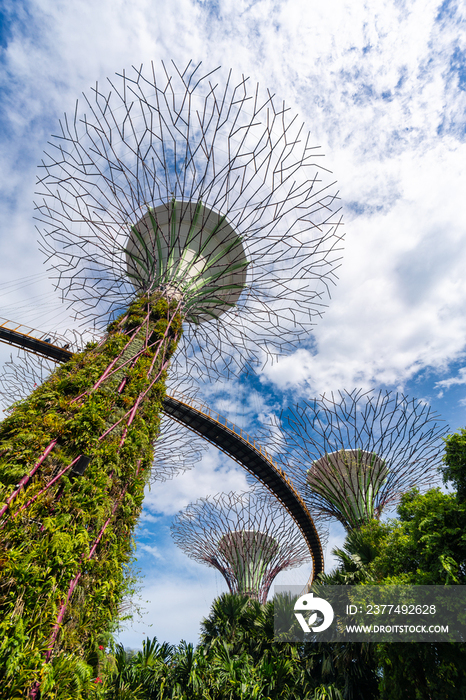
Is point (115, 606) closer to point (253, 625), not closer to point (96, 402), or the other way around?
point (96, 402)

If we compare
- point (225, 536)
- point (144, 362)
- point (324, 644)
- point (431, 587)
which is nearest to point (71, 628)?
point (144, 362)

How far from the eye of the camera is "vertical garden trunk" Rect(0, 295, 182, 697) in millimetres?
2914

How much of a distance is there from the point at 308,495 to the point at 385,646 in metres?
9.49

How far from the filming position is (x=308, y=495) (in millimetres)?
16219

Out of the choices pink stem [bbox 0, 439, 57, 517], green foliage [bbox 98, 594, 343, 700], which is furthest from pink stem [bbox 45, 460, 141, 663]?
green foliage [bbox 98, 594, 343, 700]

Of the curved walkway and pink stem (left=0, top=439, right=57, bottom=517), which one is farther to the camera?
the curved walkway

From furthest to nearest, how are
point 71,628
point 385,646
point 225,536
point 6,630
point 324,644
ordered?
point 225,536
point 324,644
point 385,646
point 71,628
point 6,630

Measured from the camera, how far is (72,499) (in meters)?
3.78

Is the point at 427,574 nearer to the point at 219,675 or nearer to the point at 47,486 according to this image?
the point at 219,675

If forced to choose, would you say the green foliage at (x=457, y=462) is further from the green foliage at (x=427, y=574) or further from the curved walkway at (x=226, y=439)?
the curved walkway at (x=226, y=439)

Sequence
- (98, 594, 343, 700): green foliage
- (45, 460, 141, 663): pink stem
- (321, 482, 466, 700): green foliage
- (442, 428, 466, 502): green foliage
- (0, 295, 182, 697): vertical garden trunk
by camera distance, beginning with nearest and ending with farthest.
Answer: (0, 295, 182, 697): vertical garden trunk
(45, 460, 141, 663): pink stem
(321, 482, 466, 700): green foliage
(442, 428, 466, 502): green foliage
(98, 594, 343, 700): green foliage

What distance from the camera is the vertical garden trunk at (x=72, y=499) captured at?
2.91 m

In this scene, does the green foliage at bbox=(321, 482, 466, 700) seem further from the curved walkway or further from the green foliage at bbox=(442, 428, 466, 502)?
the curved walkway

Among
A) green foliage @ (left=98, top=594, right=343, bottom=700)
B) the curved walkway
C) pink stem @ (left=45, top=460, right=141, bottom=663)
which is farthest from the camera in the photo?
the curved walkway
